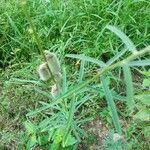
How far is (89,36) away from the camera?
9.38ft

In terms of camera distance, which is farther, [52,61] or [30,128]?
[30,128]

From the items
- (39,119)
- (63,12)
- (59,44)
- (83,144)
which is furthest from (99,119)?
(63,12)

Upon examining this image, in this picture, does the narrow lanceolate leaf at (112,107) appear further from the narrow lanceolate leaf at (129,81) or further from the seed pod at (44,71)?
the seed pod at (44,71)

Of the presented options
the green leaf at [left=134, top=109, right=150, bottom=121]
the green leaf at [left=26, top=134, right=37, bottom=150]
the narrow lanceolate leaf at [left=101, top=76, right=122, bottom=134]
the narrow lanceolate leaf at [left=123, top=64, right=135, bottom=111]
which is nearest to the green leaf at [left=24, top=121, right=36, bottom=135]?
the green leaf at [left=26, top=134, right=37, bottom=150]

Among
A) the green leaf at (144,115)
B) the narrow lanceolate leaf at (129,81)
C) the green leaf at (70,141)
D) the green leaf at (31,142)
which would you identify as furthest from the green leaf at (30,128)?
the narrow lanceolate leaf at (129,81)

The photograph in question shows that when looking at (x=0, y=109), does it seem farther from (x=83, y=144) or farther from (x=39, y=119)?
(x=83, y=144)

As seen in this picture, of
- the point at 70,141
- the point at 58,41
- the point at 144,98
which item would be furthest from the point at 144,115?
the point at 58,41

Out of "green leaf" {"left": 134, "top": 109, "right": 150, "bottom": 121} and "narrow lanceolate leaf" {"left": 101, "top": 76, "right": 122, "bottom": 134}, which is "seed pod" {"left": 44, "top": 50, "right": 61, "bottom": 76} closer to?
"narrow lanceolate leaf" {"left": 101, "top": 76, "right": 122, "bottom": 134}

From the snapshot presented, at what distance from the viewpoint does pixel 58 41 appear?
9.41 feet

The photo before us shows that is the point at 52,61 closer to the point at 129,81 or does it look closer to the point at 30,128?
the point at 129,81

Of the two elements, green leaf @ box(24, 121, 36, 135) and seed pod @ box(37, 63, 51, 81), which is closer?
seed pod @ box(37, 63, 51, 81)

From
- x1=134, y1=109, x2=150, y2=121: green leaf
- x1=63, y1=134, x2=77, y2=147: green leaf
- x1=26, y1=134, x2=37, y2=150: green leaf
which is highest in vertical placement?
x1=134, y1=109, x2=150, y2=121: green leaf

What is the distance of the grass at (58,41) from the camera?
2689 millimetres

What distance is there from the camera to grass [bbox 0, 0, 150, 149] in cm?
269
